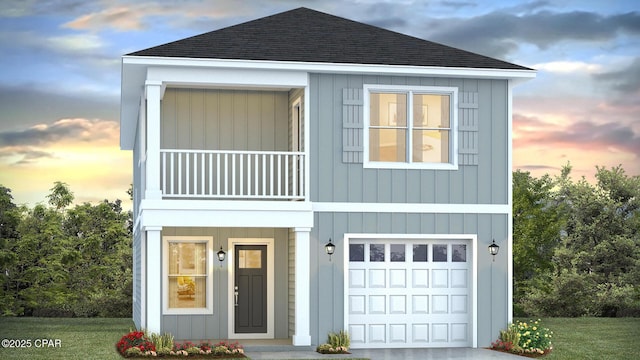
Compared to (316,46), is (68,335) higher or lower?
lower

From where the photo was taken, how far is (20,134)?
116 ft

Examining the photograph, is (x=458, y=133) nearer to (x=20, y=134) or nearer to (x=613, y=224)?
(x=613, y=224)

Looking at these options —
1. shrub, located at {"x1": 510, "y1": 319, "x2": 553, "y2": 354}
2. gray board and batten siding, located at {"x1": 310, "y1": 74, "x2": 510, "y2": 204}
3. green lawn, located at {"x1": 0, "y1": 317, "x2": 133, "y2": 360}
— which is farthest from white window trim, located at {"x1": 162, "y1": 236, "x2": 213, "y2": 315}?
shrub, located at {"x1": 510, "y1": 319, "x2": 553, "y2": 354}

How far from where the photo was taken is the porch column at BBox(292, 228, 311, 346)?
20.0 m

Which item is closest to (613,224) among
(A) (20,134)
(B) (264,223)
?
(B) (264,223)

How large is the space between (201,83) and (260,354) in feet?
17.7

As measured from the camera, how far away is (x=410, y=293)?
2105cm

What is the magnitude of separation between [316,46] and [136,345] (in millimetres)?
7080

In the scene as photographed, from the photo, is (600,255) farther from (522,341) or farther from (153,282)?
(153,282)

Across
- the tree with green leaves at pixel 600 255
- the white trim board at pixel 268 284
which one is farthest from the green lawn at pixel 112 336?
the tree with green leaves at pixel 600 255

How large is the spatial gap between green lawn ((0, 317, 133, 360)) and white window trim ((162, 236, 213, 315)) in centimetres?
144

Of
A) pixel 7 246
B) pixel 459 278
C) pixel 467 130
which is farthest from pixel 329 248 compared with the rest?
pixel 7 246
